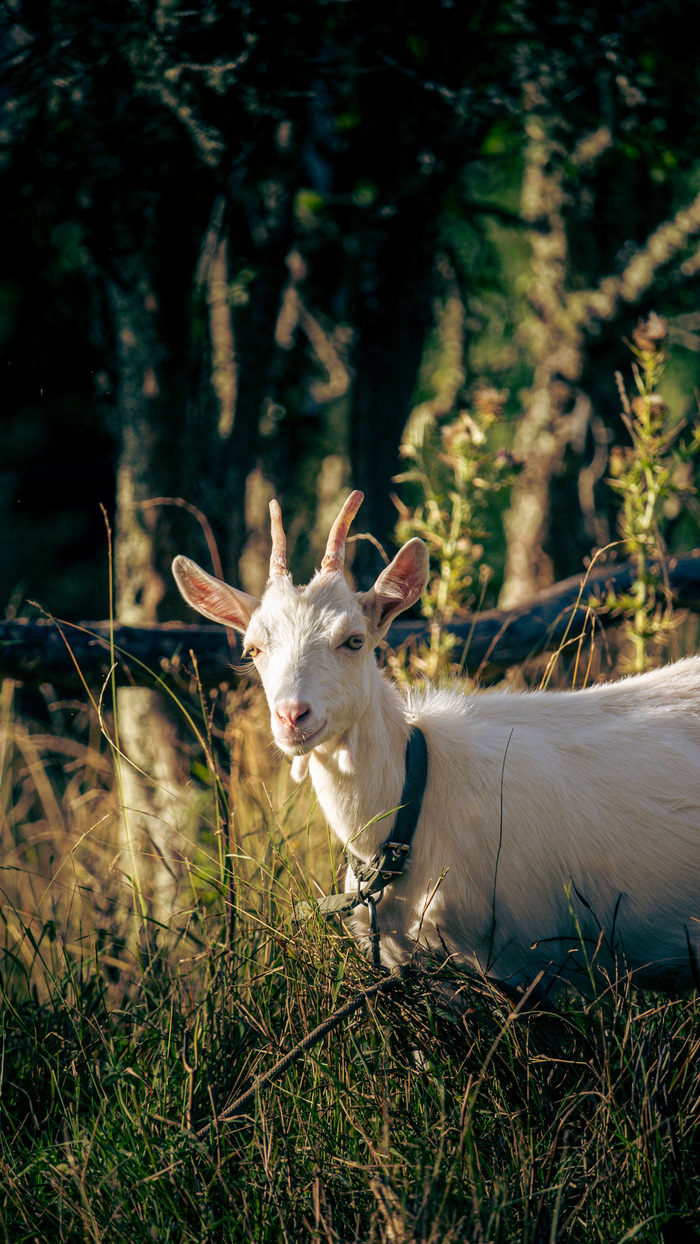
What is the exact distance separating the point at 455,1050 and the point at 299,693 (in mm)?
949

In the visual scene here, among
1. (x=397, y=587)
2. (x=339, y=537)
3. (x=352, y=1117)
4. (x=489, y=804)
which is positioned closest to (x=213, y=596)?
(x=339, y=537)

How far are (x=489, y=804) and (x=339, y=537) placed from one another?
87 centimetres

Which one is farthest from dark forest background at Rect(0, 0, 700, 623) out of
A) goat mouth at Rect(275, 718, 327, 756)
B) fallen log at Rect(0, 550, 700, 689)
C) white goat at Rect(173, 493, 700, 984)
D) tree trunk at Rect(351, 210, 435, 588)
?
goat mouth at Rect(275, 718, 327, 756)

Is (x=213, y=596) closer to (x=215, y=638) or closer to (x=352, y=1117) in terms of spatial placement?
(x=215, y=638)

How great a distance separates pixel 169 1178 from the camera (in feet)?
6.42

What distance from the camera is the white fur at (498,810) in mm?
2369

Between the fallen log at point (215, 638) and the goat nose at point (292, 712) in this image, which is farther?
the fallen log at point (215, 638)

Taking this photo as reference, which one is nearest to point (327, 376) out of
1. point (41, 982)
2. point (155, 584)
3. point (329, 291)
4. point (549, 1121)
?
point (329, 291)

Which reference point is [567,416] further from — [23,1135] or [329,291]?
[23,1135]

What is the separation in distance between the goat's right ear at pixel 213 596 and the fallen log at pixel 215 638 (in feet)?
2.60

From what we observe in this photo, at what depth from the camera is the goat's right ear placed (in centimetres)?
260

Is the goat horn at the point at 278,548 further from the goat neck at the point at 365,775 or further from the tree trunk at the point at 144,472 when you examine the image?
the tree trunk at the point at 144,472

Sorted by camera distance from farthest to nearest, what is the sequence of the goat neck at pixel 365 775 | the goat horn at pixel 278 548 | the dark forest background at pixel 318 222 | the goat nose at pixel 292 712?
the dark forest background at pixel 318 222 → the goat horn at pixel 278 548 → the goat neck at pixel 365 775 → the goat nose at pixel 292 712

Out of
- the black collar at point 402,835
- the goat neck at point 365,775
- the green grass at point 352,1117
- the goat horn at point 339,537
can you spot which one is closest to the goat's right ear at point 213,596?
the goat horn at point 339,537
